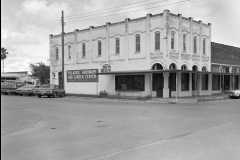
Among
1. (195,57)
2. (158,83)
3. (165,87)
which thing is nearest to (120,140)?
(165,87)

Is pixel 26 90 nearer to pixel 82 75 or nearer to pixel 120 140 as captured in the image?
pixel 82 75

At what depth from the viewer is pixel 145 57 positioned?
2588 centimetres

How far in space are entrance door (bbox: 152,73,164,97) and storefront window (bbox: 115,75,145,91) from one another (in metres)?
1.13

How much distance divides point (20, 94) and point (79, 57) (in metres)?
9.03

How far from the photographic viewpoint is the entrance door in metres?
25.5

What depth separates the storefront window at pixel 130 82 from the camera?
2636cm

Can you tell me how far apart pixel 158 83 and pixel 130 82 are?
10.5 ft

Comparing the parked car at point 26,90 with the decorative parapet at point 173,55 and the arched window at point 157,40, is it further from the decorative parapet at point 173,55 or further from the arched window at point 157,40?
the decorative parapet at point 173,55

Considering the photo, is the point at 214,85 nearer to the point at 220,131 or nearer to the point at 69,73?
the point at 69,73

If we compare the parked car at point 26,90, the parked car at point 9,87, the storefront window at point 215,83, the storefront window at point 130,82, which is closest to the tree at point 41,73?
the parked car at point 9,87

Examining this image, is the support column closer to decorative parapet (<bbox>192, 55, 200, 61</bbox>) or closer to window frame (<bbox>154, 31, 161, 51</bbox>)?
window frame (<bbox>154, 31, 161, 51</bbox>)

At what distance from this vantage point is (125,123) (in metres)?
10.5

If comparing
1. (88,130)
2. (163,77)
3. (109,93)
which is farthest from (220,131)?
(109,93)

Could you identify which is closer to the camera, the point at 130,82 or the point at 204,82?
the point at 130,82
